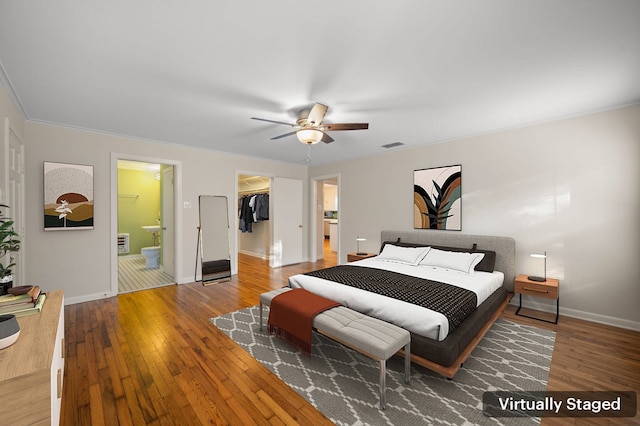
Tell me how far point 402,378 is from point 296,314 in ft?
3.35

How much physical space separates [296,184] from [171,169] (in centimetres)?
275

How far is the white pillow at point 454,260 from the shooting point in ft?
11.4

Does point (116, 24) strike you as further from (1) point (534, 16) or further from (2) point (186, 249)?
(2) point (186, 249)

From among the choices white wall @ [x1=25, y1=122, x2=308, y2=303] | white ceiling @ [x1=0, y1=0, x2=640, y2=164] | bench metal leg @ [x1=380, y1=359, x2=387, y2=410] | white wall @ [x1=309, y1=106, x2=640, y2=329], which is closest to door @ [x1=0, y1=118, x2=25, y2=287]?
white wall @ [x1=25, y1=122, x2=308, y2=303]

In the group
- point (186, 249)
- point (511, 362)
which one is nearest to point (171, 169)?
point (186, 249)

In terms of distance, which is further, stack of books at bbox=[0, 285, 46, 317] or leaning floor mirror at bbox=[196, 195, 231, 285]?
leaning floor mirror at bbox=[196, 195, 231, 285]

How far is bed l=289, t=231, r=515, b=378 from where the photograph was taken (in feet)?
6.82

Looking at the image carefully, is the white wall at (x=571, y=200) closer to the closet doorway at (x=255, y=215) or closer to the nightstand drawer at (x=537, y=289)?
the nightstand drawer at (x=537, y=289)

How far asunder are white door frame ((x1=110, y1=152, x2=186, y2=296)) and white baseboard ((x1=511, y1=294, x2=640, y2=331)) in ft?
17.9

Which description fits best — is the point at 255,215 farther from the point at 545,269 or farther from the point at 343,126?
the point at 545,269

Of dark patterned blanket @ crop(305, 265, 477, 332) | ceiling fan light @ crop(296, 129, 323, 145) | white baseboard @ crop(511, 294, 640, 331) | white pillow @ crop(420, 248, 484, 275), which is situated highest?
ceiling fan light @ crop(296, 129, 323, 145)

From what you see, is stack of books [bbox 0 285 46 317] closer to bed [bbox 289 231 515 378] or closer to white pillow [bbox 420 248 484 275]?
bed [bbox 289 231 515 378]

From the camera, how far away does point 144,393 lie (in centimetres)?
196

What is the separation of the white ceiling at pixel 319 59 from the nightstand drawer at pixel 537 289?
6.93 ft
